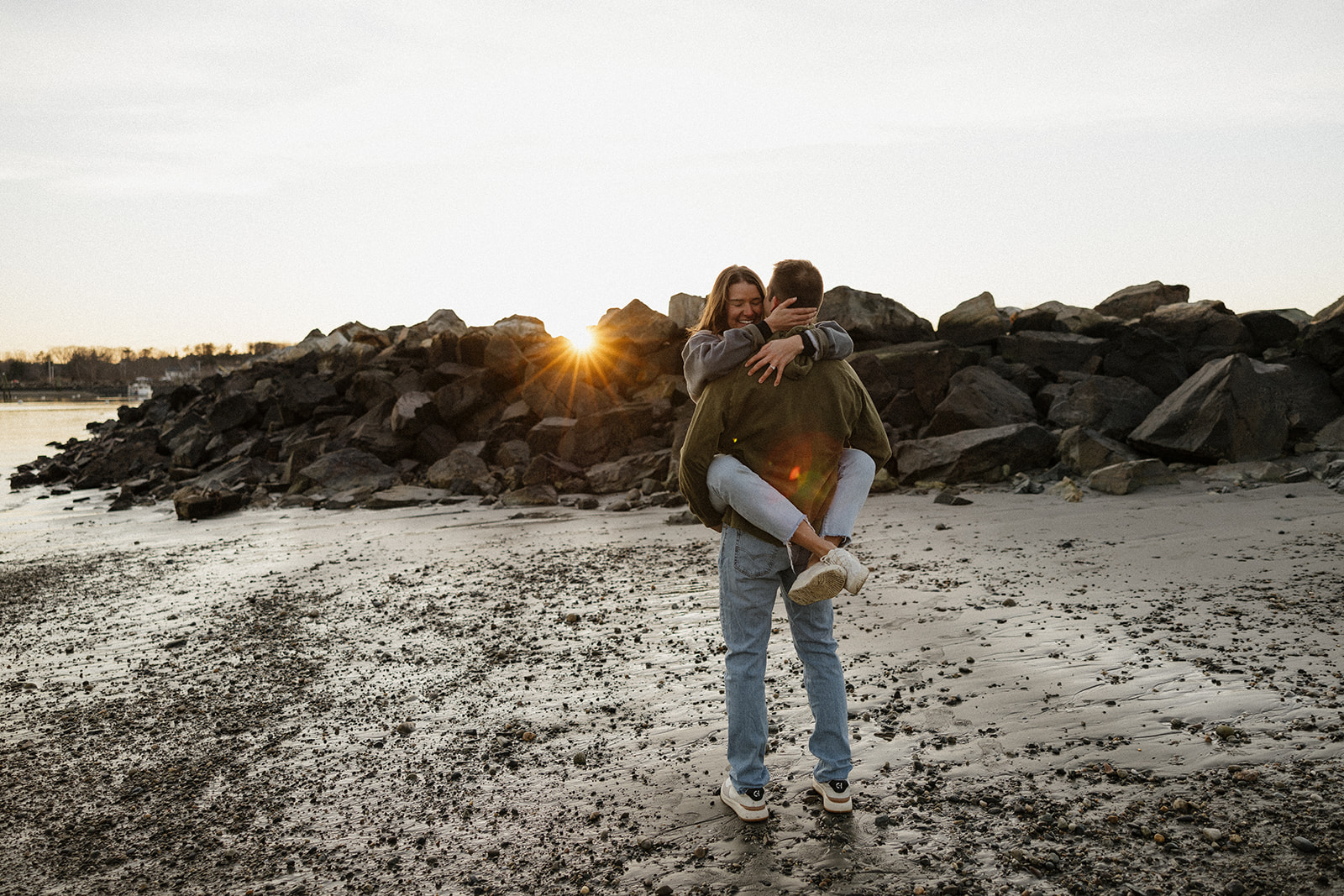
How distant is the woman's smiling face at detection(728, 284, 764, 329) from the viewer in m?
3.58

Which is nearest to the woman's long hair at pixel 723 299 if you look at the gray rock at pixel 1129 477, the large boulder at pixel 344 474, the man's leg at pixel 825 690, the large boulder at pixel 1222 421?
the man's leg at pixel 825 690

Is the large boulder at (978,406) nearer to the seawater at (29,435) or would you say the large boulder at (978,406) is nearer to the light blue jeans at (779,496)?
the light blue jeans at (779,496)

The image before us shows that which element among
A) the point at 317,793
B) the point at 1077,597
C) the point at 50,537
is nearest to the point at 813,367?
the point at 317,793

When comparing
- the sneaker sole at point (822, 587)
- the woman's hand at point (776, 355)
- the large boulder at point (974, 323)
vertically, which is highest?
the large boulder at point (974, 323)

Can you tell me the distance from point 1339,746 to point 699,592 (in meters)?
4.70

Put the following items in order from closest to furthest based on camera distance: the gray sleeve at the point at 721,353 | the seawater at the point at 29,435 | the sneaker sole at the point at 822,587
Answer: the sneaker sole at the point at 822,587
the gray sleeve at the point at 721,353
the seawater at the point at 29,435

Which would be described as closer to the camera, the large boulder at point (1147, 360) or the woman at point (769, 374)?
the woman at point (769, 374)

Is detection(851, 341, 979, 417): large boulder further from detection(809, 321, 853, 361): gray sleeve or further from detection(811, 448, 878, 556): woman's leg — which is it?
detection(809, 321, 853, 361): gray sleeve

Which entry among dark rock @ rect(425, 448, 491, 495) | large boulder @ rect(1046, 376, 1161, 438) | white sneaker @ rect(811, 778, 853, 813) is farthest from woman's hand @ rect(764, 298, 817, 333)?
dark rock @ rect(425, 448, 491, 495)

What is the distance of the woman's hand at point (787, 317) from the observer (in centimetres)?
344

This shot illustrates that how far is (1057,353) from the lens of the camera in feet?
52.6

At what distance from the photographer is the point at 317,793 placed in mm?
4273

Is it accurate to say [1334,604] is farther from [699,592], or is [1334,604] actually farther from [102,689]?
[102,689]

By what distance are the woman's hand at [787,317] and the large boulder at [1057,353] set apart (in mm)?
13834
